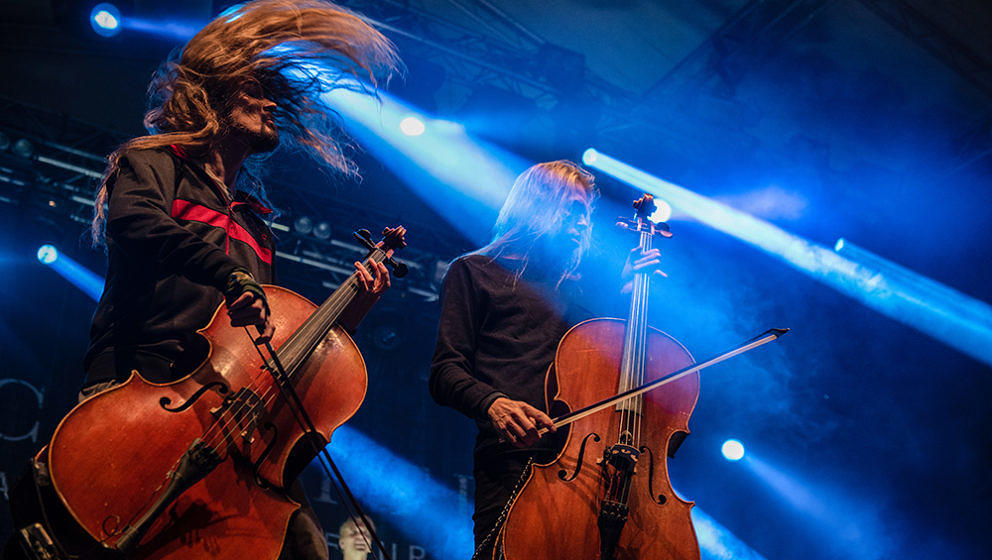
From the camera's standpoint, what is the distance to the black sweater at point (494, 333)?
2.32 metres

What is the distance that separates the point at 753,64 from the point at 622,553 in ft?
20.9

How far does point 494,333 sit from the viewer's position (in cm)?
252

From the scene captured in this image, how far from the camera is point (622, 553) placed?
70.1 inches

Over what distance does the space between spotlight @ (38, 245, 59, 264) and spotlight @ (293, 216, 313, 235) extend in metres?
2.19

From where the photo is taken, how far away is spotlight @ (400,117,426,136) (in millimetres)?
7508

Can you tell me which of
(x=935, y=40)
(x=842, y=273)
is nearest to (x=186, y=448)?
(x=842, y=273)

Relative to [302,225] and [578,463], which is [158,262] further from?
[302,225]

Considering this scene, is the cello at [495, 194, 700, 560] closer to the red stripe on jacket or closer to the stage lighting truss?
the red stripe on jacket

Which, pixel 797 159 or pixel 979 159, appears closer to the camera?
pixel 979 159

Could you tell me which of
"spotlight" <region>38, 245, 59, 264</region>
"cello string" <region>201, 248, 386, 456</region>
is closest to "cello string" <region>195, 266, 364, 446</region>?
"cello string" <region>201, 248, 386, 456</region>

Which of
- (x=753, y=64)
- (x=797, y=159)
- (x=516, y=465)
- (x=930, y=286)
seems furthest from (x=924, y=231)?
(x=516, y=465)

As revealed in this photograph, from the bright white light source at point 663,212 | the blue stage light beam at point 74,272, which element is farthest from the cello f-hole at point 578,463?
the blue stage light beam at point 74,272

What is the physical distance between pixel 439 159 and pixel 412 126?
624 mm

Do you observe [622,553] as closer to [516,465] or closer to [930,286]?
[516,465]
